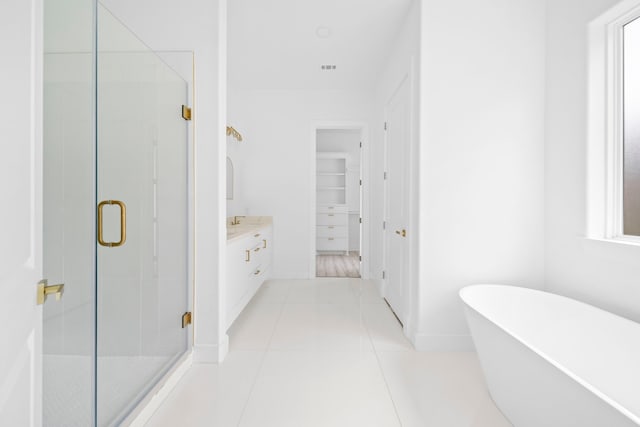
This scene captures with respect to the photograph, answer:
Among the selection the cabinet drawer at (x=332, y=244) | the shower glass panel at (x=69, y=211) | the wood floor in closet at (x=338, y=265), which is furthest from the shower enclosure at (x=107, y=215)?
the cabinet drawer at (x=332, y=244)

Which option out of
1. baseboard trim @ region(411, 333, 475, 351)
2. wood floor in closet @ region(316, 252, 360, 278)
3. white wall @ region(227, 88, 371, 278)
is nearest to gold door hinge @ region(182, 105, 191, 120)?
baseboard trim @ region(411, 333, 475, 351)

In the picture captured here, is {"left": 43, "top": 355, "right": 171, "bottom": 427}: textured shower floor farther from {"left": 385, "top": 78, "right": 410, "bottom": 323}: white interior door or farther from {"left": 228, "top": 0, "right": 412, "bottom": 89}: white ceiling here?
{"left": 228, "top": 0, "right": 412, "bottom": 89}: white ceiling

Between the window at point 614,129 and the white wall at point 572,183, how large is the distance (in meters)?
0.05

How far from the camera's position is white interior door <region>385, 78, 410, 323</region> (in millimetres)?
2775

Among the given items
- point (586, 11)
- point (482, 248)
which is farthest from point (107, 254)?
point (586, 11)

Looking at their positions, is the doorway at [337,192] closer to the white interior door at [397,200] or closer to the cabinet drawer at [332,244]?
the cabinet drawer at [332,244]

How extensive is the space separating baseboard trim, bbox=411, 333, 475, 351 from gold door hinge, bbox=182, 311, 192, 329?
1.57 meters

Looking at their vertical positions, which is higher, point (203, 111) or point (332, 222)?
point (203, 111)

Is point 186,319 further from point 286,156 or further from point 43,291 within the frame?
point 286,156

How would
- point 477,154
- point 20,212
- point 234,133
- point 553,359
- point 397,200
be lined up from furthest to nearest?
point 234,133 → point 397,200 → point 477,154 → point 553,359 → point 20,212

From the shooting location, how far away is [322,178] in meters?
6.96

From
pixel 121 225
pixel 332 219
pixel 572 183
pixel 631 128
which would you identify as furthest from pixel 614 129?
pixel 332 219

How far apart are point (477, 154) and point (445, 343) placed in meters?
1.35

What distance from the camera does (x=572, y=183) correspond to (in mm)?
2080
